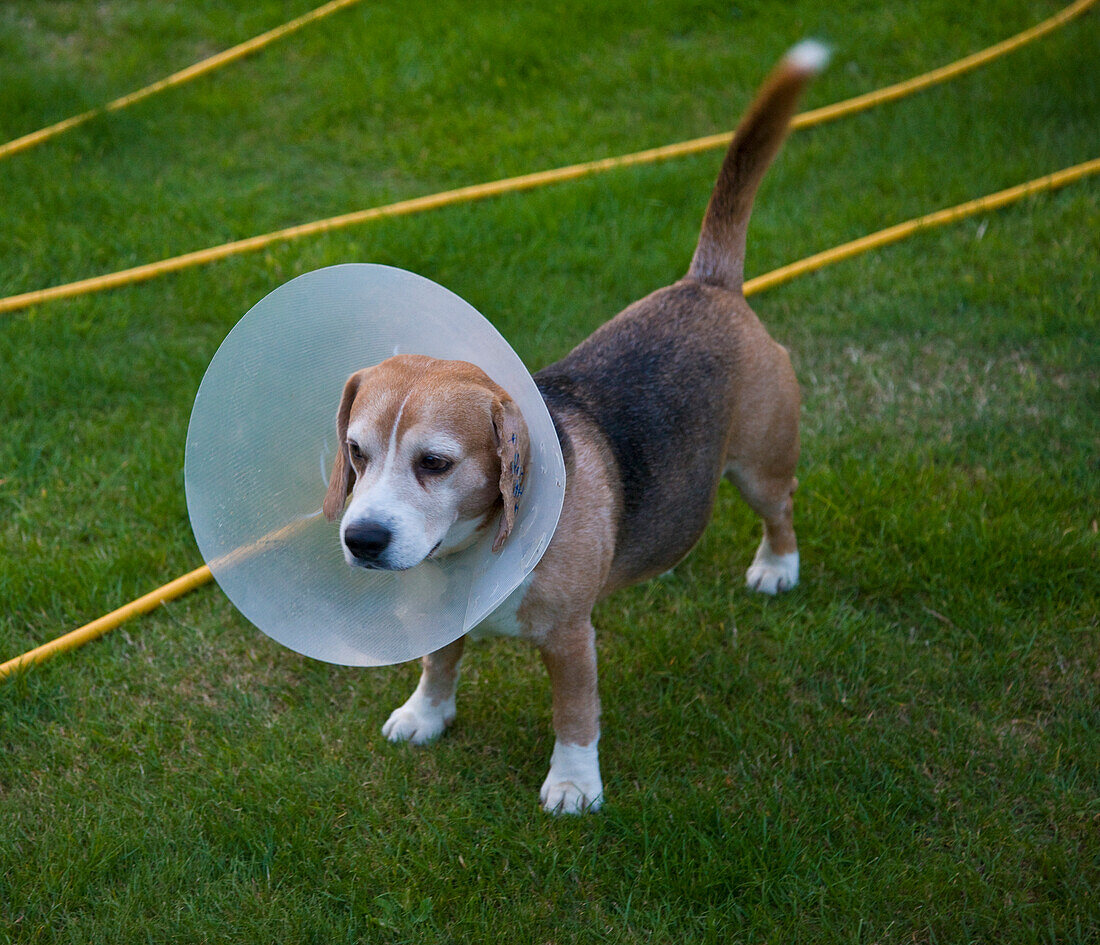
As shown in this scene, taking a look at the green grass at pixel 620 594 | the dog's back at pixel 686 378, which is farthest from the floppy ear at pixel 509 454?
the green grass at pixel 620 594

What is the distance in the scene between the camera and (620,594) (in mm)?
4043

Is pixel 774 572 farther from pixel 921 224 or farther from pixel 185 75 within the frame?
pixel 185 75

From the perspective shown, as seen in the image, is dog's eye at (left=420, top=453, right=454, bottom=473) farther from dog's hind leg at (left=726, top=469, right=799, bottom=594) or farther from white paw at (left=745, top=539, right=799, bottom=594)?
white paw at (left=745, top=539, right=799, bottom=594)

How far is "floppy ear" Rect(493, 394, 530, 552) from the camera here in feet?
8.35

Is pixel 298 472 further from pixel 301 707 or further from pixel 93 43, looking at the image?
pixel 93 43

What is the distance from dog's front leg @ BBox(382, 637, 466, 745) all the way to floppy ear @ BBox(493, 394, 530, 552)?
32.5 inches

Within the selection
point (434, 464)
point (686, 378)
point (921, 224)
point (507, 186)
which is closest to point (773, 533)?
point (686, 378)

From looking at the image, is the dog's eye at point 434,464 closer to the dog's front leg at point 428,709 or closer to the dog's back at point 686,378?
the dog's back at point 686,378

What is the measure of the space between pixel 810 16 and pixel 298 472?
7147 mm

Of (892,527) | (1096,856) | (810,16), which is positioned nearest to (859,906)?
(1096,856)

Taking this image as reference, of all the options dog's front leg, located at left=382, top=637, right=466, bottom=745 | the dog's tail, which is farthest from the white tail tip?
dog's front leg, located at left=382, top=637, right=466, bottom=745

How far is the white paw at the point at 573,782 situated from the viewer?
10.2 feet

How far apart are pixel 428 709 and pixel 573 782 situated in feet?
1.91

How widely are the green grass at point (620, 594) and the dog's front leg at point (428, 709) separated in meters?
0.07
